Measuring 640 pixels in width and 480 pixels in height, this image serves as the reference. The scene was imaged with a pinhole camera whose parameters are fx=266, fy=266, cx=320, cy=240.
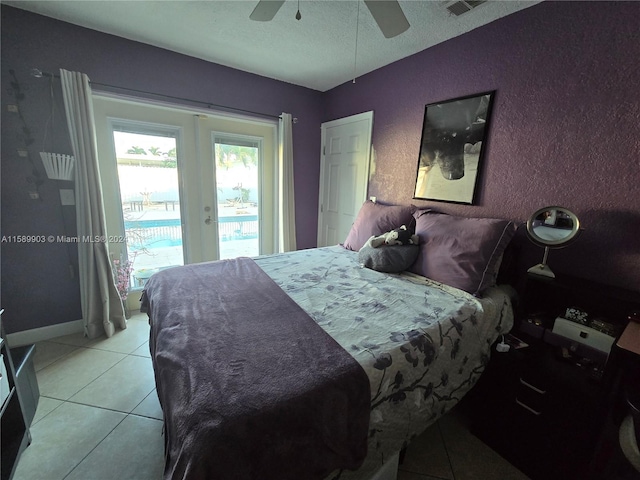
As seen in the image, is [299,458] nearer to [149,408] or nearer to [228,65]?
[149,408]

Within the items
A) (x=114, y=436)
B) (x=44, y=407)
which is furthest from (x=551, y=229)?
(x=44, y=407)

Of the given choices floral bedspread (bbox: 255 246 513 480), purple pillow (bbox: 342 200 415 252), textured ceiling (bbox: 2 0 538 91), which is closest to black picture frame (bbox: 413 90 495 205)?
purple pillow (bbox: 342 200 415 252)

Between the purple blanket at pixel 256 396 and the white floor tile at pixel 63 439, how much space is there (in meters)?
0.78

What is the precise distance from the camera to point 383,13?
1248 mm

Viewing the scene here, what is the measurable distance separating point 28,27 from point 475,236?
3.38 m

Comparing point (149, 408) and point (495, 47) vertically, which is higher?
point (495, 47)

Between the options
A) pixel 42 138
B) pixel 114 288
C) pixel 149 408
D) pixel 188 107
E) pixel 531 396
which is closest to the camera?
pixel 531 396

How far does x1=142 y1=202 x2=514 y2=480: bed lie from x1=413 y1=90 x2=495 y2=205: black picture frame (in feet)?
1.22

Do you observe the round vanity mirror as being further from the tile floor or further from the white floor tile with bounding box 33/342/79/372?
the white floor tile with bounding box 33/342/79/372

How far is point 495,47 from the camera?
1817mm

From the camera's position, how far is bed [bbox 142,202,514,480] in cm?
78

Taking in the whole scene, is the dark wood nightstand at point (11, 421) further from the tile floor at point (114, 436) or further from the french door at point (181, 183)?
the french door at point (181, 183)

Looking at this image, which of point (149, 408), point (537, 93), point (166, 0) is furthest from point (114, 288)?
point (537, 93)

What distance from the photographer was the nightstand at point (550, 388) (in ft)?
3.72
